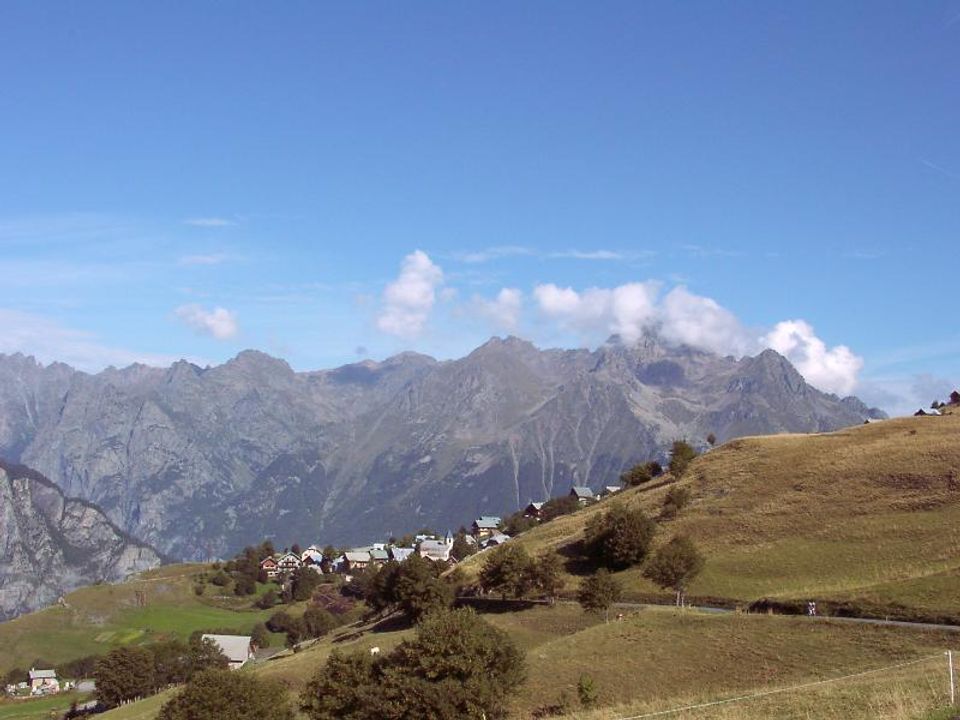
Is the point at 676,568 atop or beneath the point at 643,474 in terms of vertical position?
beneath

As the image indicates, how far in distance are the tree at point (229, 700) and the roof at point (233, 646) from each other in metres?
79.8

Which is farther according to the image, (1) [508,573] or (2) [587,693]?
(1) [508,573]

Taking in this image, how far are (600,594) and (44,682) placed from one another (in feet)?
400

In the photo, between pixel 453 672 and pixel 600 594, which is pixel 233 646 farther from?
pixel 453 672

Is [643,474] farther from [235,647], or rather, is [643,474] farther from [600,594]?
[600,594]

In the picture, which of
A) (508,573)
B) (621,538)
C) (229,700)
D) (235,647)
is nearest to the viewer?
(229,700)

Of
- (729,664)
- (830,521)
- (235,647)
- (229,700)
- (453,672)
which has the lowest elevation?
(235,647)

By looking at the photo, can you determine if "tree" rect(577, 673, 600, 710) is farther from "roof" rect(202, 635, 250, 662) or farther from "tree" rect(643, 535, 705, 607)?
"roof" rect(202, 635, 250, 662)

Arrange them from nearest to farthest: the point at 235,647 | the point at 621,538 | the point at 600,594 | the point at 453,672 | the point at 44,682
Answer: the point at 453,672 → the point at 600,594 → the point at 621,538 → the point at 235,647 → the point at 44,682

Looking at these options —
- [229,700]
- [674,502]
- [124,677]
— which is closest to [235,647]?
[124,677]

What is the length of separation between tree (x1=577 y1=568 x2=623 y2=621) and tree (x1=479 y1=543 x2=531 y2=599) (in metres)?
13.3

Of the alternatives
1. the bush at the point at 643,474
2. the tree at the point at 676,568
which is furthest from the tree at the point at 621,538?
the bush at the point at 643,474

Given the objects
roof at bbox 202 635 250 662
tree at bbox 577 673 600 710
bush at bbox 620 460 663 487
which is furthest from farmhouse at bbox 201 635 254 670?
tree at bbox 577 673 600 710

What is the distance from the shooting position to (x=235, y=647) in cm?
14638
